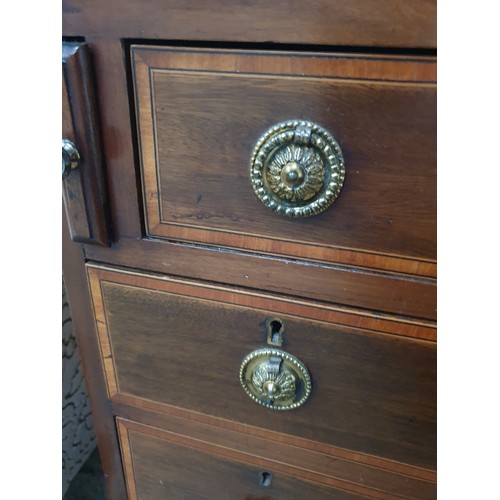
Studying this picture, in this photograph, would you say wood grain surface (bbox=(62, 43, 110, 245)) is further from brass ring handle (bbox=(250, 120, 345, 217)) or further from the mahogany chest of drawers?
brass ring handle (bbox=(250, 120, 345, 217))

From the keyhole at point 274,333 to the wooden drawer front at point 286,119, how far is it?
7 cm

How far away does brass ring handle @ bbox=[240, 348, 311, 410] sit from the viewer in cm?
43

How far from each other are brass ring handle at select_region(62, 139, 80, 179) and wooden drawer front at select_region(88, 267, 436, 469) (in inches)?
4.3

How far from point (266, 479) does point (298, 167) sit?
350 millimetres

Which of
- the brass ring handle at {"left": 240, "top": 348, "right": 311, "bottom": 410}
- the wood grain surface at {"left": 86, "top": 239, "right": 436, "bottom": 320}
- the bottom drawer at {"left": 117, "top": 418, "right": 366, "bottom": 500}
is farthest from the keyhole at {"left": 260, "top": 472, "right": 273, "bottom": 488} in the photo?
the wood grain surface at {"left": 86, "top": 239, "right": 436, "bottom": 320}

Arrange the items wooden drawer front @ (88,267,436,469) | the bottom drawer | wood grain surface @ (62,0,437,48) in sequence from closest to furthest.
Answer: wood grain surface @ (62,0,437,48)
wooden drawer front @ (88,267,436,469)
the bottom drawer

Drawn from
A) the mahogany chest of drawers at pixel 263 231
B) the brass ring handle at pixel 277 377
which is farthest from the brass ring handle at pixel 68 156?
the brass ring handle at pixel 277 377

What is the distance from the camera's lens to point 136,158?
1.32ft

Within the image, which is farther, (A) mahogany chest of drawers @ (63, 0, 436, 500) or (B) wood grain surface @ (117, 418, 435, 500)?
(B) wood grain surface @ (117, 418, 435, 500)

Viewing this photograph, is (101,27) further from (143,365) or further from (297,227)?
(143,365)

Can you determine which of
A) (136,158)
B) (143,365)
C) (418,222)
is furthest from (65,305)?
(418,222)

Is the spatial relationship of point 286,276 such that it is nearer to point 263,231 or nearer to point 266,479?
point 263,231

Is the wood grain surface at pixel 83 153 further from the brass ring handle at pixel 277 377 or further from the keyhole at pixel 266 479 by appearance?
the keyhole at pixel 266 479

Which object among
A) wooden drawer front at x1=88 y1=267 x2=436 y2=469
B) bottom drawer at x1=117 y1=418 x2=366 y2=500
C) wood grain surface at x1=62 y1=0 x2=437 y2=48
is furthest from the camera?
bottom drawer at x1=117 y1=418 x2=366 y2=500
